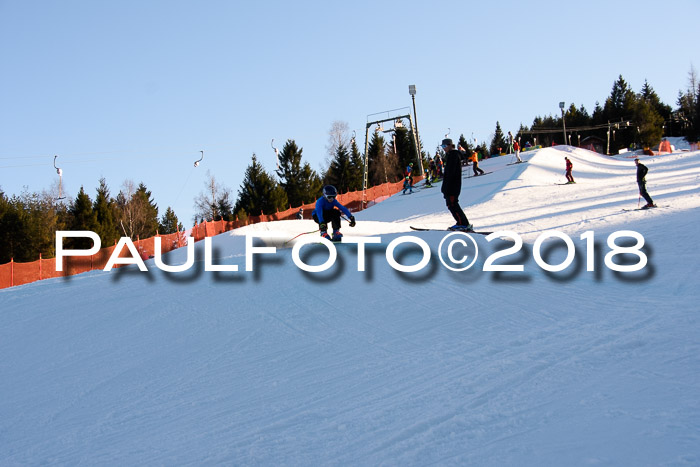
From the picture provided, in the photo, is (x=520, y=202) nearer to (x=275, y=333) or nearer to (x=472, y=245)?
(x=472, y=245)

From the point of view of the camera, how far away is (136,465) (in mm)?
→ 3943

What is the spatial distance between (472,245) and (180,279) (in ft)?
18.6

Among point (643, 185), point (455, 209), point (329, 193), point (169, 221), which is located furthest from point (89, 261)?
point (169, 221)

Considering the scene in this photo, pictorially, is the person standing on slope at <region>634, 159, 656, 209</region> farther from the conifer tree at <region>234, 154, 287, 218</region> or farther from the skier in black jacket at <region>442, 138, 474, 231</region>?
the conifer tree at <region>234, 154, 287, 218</region>

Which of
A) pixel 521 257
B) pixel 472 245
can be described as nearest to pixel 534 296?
pixel 521 257

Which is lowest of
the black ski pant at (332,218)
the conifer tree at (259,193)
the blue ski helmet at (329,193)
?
the black ski pant at (332,218)

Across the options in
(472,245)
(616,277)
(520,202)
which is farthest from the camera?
(520,202)

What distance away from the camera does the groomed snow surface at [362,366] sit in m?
3.71

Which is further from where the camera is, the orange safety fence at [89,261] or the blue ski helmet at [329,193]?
the orange safety fence at [89,261]

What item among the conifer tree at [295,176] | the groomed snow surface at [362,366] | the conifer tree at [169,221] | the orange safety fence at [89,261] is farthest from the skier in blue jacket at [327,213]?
the conifer tree at [169,221]

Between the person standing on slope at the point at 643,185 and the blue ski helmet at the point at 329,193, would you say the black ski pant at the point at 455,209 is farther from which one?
the person standing on slope at the point at 643,185

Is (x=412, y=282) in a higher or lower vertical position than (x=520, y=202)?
lower

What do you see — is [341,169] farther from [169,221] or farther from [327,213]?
[327,213]

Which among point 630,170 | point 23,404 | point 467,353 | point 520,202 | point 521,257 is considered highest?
point 630,170
